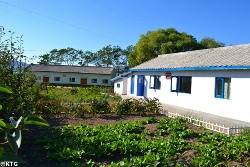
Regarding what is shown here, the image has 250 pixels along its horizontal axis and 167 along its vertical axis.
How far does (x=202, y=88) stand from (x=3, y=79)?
33.8ft

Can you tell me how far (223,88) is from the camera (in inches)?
428

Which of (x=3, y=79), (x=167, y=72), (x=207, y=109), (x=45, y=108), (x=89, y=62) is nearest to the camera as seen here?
(x=3, y=79)

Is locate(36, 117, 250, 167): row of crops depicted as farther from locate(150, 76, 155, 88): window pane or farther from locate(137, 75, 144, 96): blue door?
locate(137, 75, 144, 96): blue door

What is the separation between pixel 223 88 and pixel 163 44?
2121 cm

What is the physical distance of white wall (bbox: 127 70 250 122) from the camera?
9.70 m

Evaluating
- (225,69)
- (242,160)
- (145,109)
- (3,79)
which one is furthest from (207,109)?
(3,79)

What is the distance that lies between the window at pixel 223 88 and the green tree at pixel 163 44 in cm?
2029

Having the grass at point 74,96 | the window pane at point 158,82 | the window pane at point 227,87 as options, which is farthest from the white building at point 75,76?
the window pane at point 227,87

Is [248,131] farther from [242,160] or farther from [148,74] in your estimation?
[148,74]

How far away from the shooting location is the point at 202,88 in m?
12.1

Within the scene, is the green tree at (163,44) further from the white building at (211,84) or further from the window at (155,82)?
the window at (155,82)

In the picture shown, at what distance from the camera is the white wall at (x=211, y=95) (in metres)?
9.70

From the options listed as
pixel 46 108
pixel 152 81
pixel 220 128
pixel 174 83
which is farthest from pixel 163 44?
pixel 46 108

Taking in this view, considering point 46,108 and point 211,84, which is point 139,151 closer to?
point 46,108
